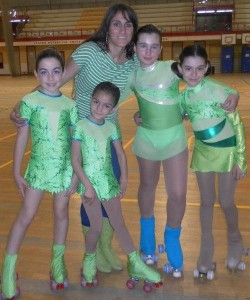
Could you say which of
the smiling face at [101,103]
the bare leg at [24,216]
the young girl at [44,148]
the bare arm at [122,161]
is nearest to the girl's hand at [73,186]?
the young girl at [44,148]

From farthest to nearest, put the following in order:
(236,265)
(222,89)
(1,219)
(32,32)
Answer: (32,32)
(1,219)
(236,265)
(222,89)

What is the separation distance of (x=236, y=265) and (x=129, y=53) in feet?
5.17

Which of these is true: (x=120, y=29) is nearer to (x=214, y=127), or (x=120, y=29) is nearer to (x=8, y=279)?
(x=214, y=127)

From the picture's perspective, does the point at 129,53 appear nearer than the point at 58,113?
No

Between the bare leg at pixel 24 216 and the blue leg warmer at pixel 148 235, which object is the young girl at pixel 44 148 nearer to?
the bare leg at pixel 24 216

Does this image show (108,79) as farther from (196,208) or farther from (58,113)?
(196,208)

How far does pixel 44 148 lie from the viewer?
2.35 m

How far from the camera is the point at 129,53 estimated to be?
8.64 feet

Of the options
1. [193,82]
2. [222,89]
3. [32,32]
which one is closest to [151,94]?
[193,82]

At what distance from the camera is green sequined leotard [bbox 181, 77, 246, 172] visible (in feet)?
8.27

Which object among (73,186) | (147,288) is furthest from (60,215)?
(147,288)

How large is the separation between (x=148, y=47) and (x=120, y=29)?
200 mm

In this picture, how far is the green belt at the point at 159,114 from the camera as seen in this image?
8.46 feet

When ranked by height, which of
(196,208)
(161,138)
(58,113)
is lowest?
(196,208)
